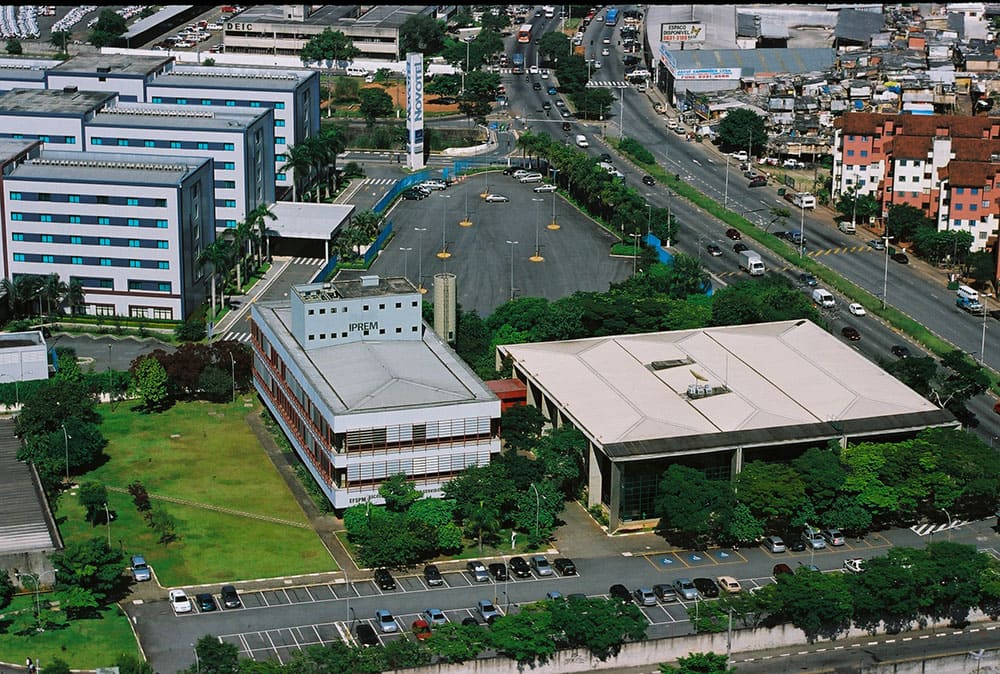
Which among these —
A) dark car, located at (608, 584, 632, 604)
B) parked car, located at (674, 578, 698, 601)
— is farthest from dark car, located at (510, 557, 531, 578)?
parked car, located at (674, 578, 698, 601)

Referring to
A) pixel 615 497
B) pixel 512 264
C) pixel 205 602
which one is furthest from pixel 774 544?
pixel 512 264

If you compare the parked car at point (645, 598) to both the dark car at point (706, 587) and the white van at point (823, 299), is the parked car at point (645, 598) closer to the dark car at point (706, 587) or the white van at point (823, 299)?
the dark car at point (706, 587)

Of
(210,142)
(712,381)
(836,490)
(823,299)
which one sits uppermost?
(210,142)

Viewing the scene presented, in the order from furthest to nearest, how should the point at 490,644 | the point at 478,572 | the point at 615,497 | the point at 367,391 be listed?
1. the point at 367,391
2. the point at 615,497
3. the point at 478,572
4. the point at 490,644

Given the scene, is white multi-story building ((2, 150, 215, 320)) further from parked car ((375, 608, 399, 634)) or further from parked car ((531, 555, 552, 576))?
parked car ((375, 608, 399, 634))

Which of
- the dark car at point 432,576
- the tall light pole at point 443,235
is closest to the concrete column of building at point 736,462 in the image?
the dark car at point 432,576

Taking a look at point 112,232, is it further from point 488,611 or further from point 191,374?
point 488,611

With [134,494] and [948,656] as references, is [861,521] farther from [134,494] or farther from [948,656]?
[134,494]
